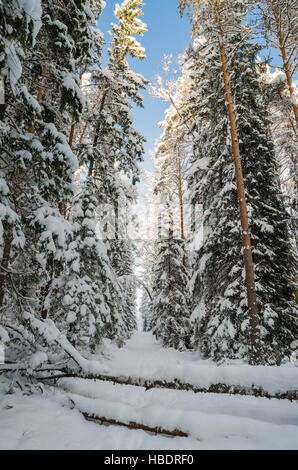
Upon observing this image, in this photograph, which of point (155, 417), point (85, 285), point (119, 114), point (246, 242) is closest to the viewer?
point (155, 417)

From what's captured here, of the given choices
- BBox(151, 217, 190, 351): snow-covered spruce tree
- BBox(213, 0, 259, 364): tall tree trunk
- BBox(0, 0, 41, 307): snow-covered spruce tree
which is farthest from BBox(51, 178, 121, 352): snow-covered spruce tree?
BBox(151, 217, 190, 351): snow-covered spruce tree

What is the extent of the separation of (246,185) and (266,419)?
8.44m

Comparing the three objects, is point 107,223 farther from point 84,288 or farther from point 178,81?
point 178,81

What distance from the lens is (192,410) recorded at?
3.21 m

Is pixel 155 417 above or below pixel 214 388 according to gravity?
below

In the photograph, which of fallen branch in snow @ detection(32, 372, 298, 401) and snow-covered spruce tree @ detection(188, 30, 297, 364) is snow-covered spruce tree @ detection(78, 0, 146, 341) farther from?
fallen branch in snow @ detection(32, 372, 298, 401)

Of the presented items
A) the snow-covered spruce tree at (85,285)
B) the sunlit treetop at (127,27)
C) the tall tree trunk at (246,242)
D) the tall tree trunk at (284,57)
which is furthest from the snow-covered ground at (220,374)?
the sunlit treetop at (127,27)

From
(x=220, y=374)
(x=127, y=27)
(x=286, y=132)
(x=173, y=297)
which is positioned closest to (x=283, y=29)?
(x=286, y=132)

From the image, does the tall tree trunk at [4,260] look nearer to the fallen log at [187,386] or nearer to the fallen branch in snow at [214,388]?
the fallen log at [187,386]

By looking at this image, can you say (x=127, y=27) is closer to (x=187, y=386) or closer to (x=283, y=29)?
(x=283, y=29)

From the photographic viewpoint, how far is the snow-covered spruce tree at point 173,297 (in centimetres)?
1401

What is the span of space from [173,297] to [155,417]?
37.5 feet

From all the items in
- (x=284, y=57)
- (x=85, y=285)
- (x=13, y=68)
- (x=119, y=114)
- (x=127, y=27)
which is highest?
(x=127, y=27)

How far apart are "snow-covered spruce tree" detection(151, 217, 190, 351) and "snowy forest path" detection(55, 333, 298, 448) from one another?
1012 centimetres
